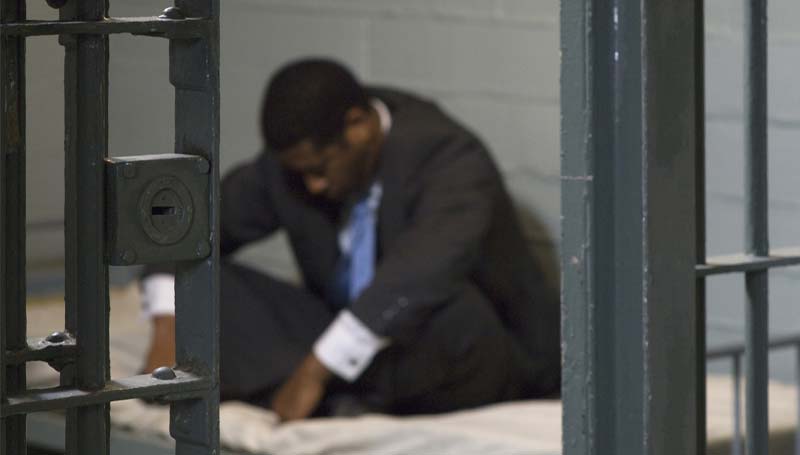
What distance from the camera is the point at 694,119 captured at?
4.36 ft

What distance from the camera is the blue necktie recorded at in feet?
11.0

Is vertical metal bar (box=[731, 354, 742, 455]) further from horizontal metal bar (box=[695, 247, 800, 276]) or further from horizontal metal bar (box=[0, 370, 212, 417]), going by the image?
horizontal metal bar (box=[0, 370, 212, 417])

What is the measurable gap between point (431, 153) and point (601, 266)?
6.33 ft

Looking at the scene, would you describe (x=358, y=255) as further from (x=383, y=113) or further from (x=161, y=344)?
(x=161, y=344)

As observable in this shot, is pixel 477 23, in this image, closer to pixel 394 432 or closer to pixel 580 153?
pixel 394 432

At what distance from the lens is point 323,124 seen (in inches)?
127

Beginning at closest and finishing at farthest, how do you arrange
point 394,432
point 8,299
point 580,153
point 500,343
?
point 8,299
point 580,153
point 394,432
point 500,343

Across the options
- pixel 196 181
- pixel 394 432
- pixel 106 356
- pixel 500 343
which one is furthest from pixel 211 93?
pixel 500 343

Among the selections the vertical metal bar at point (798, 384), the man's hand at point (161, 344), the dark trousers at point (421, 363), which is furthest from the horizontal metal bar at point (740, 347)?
the man's hand at point (161, 344)

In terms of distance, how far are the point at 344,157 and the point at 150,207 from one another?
2357 mm

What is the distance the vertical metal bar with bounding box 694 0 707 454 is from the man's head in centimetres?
193

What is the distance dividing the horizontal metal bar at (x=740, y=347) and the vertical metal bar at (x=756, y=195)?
4.36ft

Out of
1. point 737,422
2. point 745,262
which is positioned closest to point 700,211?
point 745,262

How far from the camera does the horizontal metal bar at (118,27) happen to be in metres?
0.88
